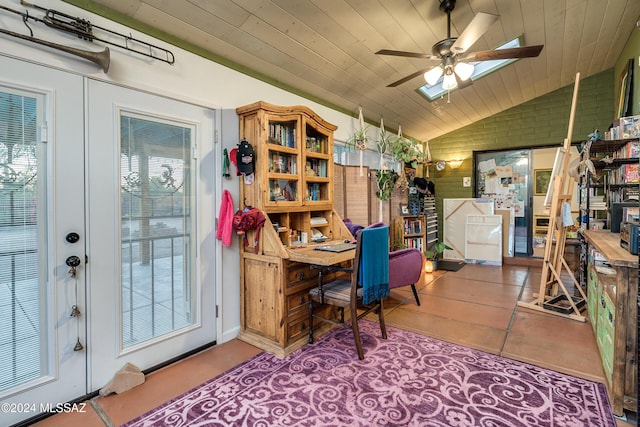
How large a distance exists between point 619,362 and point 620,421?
1.07 ft

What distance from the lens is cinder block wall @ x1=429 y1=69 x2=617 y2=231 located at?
513cm

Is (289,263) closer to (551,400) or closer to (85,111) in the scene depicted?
Answer: (85,111)

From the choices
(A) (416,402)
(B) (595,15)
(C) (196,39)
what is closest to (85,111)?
(C) (196,39)

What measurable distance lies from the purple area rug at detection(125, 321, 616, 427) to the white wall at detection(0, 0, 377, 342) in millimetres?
780

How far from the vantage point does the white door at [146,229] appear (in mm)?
2049

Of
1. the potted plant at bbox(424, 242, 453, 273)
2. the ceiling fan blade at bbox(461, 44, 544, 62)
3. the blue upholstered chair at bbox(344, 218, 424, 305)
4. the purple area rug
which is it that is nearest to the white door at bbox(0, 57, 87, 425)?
the purple area rug

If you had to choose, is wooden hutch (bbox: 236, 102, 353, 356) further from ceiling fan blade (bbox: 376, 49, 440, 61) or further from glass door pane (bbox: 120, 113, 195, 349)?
ceiling fan blade (bbox: 376, 49, 440, 61)

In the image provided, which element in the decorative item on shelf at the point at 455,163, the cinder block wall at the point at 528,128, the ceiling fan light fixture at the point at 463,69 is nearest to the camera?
the ceiling fan light fixture at the point at 463,69

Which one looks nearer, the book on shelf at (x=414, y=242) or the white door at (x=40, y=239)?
the white door at (x=40, y=239)

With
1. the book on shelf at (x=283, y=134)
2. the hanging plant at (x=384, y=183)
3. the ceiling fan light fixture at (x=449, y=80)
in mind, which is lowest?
the hanging plant at (x=384, y=183)

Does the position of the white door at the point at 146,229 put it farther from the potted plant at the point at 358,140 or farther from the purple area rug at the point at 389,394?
the potted plant at the point at 358,140

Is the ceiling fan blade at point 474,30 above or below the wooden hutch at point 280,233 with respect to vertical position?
above

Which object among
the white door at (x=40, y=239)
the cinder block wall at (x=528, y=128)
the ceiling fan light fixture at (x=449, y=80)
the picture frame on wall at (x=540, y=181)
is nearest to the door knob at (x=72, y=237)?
the white door at (x=40, y=239)

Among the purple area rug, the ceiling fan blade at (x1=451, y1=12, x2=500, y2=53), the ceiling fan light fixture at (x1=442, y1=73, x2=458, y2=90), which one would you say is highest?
the ceiling fan blade at (x1=451, y1=12, x2=500, y2=53)
